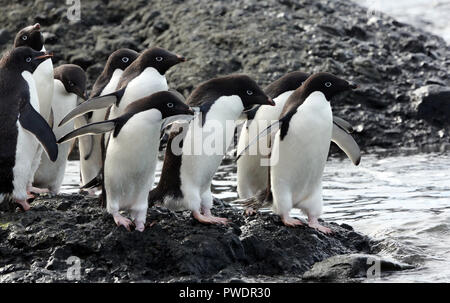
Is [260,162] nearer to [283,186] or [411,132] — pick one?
[283,186]

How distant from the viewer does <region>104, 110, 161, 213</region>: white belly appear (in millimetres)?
5922

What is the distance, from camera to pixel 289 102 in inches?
263

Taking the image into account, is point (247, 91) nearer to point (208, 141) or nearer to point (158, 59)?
point (208, 141)

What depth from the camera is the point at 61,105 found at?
25.2 feet

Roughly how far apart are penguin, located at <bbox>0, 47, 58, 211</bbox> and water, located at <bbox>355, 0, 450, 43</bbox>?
32.5 feet

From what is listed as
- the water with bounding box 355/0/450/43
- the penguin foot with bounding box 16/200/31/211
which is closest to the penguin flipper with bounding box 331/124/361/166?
the penguin foot with bounding box 16/200/31/211

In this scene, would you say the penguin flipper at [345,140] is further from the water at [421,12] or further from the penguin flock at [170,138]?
the water at [421,12]

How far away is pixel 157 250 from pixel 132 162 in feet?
1.94

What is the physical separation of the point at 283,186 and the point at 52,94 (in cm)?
210

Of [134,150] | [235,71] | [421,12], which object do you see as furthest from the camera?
[421,12]

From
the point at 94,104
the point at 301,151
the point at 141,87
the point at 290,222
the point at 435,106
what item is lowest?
the point at 435,106

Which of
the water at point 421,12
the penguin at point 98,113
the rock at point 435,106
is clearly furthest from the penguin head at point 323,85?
the water at point 421,12

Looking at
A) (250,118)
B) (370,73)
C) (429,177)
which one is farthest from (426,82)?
(250,118)

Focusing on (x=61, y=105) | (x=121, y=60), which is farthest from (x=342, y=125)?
(x=61, y=105)
